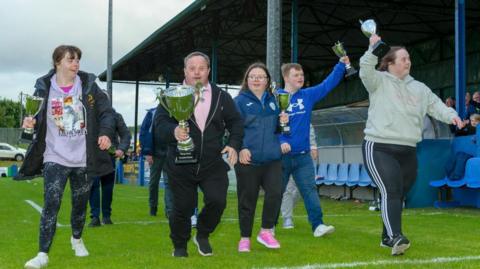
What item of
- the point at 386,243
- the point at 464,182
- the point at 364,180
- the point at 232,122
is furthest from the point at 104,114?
the point at 364,180

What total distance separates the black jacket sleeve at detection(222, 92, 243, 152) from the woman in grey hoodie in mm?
1180

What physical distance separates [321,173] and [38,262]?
1213 cm

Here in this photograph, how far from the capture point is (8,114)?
371 ft

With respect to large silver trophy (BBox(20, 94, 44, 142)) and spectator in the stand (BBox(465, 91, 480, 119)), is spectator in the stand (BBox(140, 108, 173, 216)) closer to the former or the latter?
large silver trophy (BBox(20, 94, 44, 142))

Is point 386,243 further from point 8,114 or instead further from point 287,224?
point 8,114

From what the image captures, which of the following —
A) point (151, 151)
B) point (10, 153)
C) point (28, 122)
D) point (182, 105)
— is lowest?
point (10, 153)

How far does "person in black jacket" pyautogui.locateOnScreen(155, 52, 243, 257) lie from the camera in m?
5.17

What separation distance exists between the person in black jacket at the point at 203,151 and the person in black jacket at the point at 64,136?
544 mm

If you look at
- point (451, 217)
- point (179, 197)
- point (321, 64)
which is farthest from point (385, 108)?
point (321, 64)

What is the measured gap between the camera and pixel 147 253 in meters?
5.71

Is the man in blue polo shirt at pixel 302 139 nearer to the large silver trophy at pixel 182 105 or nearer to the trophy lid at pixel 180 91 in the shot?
the large silver trophy at pixel 182 105

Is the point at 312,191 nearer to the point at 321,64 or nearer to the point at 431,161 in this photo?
the point at 431,161

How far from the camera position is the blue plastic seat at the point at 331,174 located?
15.7 m

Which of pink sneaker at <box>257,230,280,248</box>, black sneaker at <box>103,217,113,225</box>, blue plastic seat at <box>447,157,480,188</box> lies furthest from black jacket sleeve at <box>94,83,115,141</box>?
blue plastic seat at <box>447,157,480,188</box>
